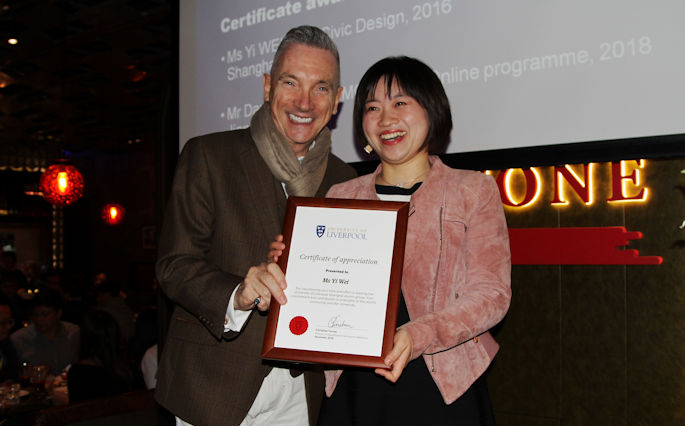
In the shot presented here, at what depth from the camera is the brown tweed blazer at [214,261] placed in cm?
188

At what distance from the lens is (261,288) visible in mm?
1633

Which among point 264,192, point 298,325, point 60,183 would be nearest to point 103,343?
point 264,192

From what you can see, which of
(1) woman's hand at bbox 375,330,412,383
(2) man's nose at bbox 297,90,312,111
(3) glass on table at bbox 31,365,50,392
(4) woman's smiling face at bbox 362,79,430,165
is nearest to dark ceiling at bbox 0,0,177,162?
(3) glass on table at bbox 31,365,50,392

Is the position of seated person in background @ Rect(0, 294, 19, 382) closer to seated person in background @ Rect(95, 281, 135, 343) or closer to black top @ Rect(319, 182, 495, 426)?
seated person in background @ Rect(95, 281, 135, 343)

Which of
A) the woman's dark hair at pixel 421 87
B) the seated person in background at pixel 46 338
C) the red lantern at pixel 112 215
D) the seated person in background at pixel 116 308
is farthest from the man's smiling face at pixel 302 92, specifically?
the red lantern at pixel 112 215

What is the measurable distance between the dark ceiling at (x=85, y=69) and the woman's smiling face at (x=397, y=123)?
225 cm

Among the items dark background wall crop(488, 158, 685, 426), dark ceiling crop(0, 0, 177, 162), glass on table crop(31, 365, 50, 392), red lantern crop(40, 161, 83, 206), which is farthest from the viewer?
red lantern crop(40, 161, 83, 206)

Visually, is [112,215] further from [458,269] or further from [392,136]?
[458,269]

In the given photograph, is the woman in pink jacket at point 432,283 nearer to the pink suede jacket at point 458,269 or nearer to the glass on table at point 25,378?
the pink suede jacket at point 458,269

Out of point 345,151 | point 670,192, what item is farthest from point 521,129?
point 670,192

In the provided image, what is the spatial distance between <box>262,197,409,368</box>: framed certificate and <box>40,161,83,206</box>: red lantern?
846cm

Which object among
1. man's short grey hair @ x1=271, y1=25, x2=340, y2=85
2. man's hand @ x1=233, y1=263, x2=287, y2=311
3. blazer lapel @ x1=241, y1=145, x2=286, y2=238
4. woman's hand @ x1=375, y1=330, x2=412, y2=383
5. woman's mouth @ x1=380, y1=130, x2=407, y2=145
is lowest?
woman's hand @ x1=375, y1=330, x2=412, y2=383

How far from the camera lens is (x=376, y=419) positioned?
1605 millimetres

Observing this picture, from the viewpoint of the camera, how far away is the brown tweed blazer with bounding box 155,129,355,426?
6.17 ft
